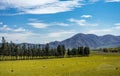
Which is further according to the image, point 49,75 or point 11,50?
point 11,50

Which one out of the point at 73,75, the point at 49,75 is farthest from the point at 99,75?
the point at 49,75

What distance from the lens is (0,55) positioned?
598 feet

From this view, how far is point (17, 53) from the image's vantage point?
192500 mm

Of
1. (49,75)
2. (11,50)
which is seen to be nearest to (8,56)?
(11,50)

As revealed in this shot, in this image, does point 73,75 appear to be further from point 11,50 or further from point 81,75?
point 11,50

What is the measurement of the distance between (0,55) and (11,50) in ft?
45.8

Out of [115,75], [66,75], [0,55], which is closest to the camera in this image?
[115,75]

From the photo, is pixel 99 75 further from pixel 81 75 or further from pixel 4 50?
pixel 4 50

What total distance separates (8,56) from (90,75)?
167 m

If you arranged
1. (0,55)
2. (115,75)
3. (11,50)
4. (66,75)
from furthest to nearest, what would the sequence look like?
1. (11,50)
2. (0,55)
3. (66,75)
4. (115,75)

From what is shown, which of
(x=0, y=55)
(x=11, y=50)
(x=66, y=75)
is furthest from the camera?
(x=11, y=50)

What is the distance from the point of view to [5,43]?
615 ft


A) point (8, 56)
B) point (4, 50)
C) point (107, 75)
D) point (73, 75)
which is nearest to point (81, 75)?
point (73, 75)

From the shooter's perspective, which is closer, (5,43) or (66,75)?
(66,75)
